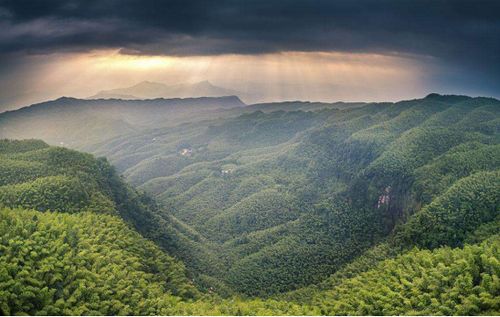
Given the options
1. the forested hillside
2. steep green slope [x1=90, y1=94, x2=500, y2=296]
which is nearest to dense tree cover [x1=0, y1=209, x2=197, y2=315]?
the forested hillside

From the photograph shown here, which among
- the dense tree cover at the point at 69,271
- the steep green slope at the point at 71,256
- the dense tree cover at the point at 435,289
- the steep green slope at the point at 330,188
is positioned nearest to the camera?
the dense tree cover at the point at 435,289

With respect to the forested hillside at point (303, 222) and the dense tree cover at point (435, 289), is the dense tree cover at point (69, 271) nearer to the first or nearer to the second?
the forested hillside at point (303, 222)

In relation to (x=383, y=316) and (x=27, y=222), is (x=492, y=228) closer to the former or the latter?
(x=383, y=316)

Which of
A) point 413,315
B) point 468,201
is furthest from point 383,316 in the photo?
point 468,201

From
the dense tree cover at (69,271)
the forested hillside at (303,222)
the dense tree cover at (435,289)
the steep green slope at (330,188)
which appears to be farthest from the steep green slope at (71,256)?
the steep green slope at (330,188)

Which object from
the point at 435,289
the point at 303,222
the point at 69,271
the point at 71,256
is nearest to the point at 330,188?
the point at 303,222

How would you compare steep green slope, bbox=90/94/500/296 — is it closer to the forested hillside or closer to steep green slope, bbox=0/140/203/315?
the forested hillside

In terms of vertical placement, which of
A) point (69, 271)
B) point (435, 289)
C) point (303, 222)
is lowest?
point (303, 222)

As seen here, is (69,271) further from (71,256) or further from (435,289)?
(435,289)

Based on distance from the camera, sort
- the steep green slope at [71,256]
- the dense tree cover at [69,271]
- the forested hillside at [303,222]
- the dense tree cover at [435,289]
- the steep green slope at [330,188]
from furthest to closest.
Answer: the steep green slope at [330,188] → the forested hillside at [303,222] → the steep green slope at [71,256] → the dense tree cover at [69,271] → the dense tree cover at [435,289]
